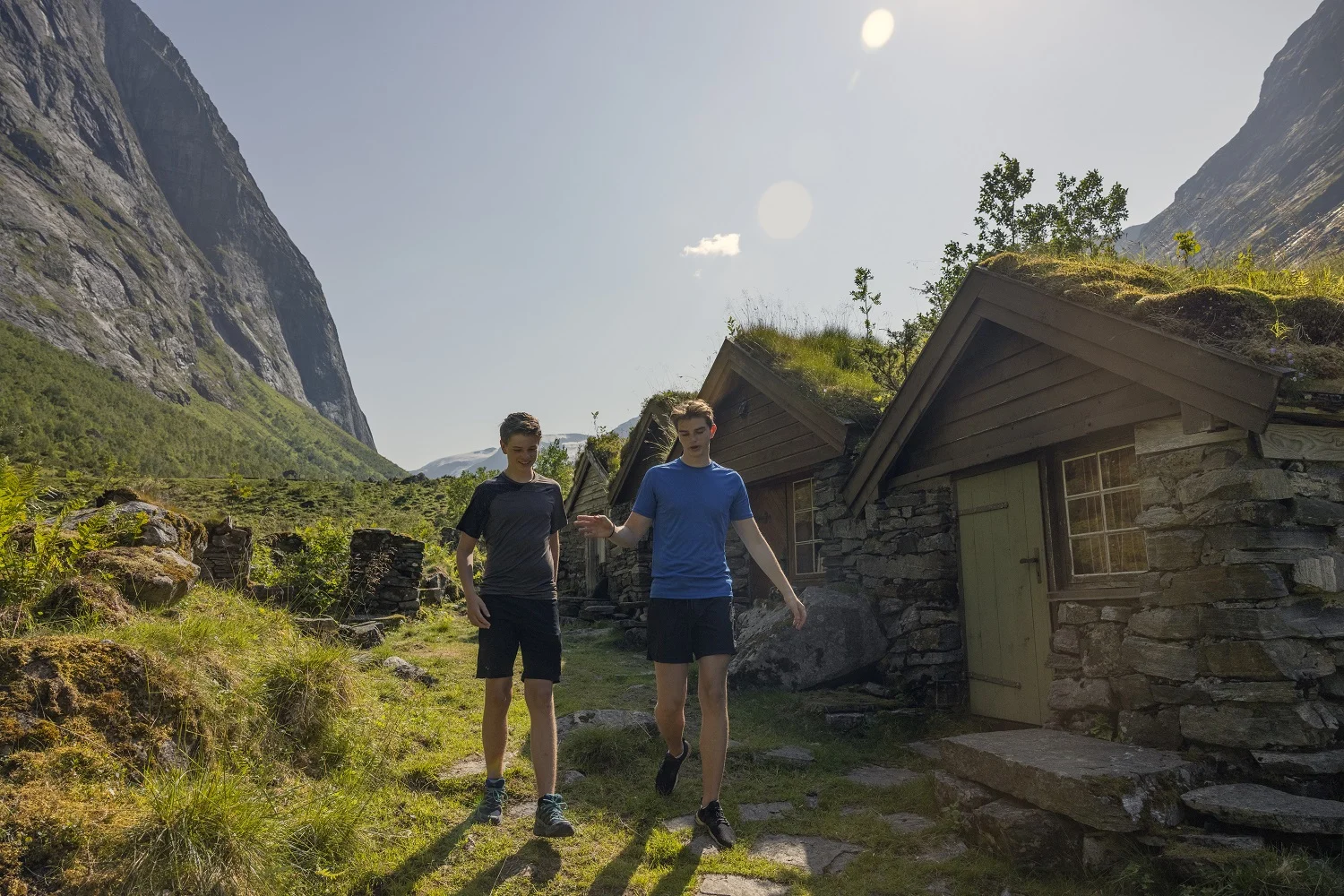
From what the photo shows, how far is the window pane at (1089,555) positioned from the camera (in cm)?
574

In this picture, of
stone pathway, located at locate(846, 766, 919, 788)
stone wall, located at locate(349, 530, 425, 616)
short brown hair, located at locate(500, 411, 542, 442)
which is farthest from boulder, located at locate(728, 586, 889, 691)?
stone wall, located at locate(349, 530, 425, 616)

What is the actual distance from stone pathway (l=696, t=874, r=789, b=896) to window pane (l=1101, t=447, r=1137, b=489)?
4.01 metres

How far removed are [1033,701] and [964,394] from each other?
2763 millimetres

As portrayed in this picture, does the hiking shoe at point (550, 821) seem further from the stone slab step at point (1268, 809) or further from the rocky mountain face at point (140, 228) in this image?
the rocky mountain face at point (140, 228)

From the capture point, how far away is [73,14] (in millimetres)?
129125

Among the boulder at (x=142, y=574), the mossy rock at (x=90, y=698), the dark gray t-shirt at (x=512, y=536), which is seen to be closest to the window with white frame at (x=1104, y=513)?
the dark gray t-shirt at (x=512, y=536)

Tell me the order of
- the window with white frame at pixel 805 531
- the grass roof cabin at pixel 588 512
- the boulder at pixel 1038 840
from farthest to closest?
1. the grass roof cabin at pixel 588 512
2. the window with white frame at pixel 805 531
3. the boulder at pixel 1038 840

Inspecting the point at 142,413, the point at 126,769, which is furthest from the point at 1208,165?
the point at 142,413

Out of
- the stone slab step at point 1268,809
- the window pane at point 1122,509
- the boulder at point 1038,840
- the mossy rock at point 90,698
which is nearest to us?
the mossy rock at point 90,698

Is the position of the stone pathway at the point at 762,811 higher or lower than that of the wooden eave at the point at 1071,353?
lower

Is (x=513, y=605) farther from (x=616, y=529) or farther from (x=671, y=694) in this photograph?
(x=671, y=694)

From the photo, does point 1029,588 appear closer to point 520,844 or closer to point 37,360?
point 520,844

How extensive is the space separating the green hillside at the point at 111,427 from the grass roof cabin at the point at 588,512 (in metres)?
29.8

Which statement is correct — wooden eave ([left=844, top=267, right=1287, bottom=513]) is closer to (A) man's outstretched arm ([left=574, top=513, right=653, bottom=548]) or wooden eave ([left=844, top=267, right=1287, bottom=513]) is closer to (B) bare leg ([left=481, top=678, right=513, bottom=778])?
(A) man's outstretched arm ([left=574, top=513, right=653, bottom=548])
